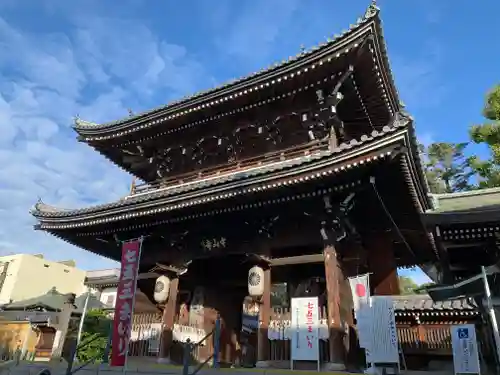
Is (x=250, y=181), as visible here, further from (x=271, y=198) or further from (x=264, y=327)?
(x=264, y=327)

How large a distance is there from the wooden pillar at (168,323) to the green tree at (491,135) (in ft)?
59.7

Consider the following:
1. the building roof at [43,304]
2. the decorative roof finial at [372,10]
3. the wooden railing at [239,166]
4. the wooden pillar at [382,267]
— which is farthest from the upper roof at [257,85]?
the building roof at [43,304]

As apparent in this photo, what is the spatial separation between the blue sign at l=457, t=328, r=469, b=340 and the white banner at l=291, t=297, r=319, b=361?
3.60 metres

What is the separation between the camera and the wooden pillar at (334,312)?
372 inches

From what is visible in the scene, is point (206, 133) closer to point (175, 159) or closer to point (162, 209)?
point (175, 159)

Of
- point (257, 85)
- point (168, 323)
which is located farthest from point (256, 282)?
point (257, 85)

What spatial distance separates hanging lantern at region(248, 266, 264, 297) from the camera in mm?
11312

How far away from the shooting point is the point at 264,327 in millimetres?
10812

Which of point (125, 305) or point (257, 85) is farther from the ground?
point (257, 85)

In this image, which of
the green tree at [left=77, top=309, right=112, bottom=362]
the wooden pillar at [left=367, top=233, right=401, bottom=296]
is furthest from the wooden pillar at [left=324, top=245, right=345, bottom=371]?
the green tree at [left=77, top=309, right=112, bottom=362]

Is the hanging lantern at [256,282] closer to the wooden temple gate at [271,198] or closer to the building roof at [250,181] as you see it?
the wooden temple gate at [271,198]

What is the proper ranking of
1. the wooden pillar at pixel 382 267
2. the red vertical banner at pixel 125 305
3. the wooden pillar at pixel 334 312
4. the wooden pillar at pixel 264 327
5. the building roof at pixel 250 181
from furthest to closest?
the wooden pillar at pixel 382 267
the wooden pillar at pixel 264 327
the red vertical banner at pixel 125 305
the wooden pillar at pixel 334 312
the building roof at pixel 250 181

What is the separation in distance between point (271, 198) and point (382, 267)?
425cm

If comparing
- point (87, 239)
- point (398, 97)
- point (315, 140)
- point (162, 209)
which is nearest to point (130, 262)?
point (162, 209)
